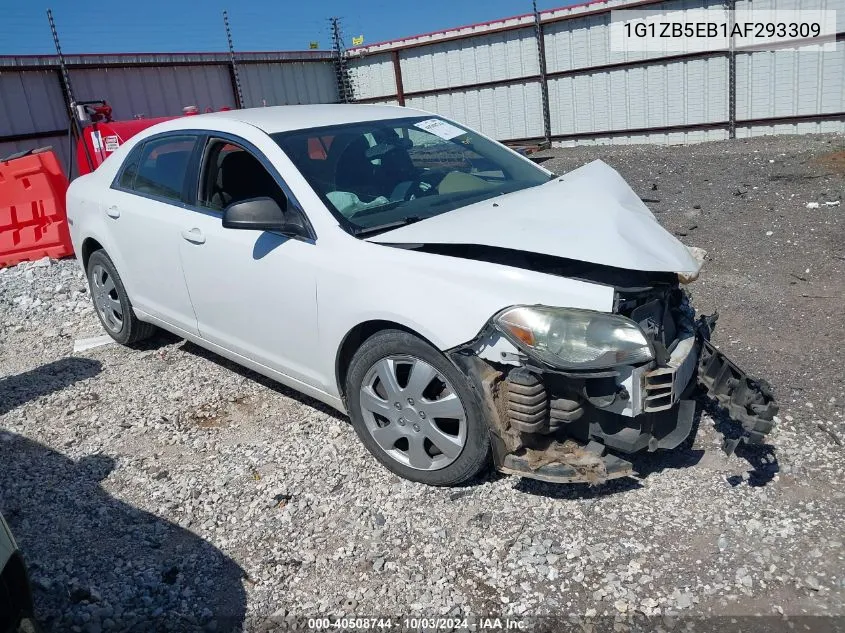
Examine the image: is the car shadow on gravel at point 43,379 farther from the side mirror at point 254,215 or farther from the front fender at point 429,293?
the front fender at point 429,293

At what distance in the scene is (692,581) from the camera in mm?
2695

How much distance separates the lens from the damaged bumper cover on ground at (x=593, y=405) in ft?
9.36

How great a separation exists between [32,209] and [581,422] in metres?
7.78

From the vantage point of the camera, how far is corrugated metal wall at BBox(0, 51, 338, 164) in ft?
40.4

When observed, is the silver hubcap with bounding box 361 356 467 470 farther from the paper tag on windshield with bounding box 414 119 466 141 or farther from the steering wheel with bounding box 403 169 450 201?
the paper tag on windshield with bounding box 414 119 466 141

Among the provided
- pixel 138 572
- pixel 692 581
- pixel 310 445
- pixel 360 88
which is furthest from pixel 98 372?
pixel 360 88

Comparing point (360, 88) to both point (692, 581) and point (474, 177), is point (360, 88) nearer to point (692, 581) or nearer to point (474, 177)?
point (474, 177)

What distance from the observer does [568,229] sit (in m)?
3.12

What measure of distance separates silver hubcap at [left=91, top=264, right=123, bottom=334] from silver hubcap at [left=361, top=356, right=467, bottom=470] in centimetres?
282

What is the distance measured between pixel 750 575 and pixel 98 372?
446cm

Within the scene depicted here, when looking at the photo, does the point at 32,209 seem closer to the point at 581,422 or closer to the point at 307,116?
the point at 307,116

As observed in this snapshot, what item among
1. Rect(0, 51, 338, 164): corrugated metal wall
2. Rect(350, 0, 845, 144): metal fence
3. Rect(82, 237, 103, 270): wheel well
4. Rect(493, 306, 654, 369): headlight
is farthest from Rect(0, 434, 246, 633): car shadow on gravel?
Rect(350, 0, 845, 144): metal fence

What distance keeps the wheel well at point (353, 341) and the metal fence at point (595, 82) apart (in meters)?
12.0

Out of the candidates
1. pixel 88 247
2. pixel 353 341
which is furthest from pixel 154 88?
pixel 353 341
